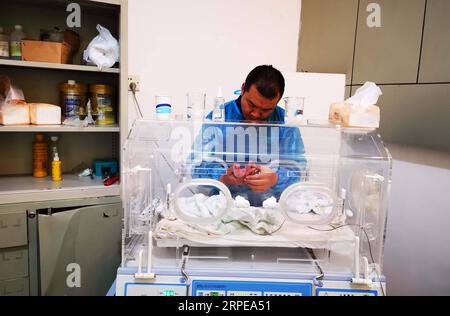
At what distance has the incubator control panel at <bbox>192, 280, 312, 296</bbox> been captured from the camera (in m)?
0.93

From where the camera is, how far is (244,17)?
7.75 ft

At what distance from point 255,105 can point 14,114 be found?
1.24m

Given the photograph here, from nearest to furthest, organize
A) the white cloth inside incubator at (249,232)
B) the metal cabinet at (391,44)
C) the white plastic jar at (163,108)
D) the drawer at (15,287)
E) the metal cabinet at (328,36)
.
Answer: the white cloth inside incubator at (249,232), the white plastic jar at (163,108), the metal cabinet at (391,44), the drawer at (15,287), the metal cabinet at (328,36)

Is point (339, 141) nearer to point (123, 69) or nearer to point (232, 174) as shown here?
point (232, 174)

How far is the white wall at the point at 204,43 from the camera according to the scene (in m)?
2.17

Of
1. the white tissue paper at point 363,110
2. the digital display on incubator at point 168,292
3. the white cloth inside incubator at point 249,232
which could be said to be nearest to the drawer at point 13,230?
the white cloth inside incubator at point 249,232

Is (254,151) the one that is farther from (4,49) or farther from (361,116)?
(4,49)

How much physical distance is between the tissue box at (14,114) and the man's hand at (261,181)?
1.26 m

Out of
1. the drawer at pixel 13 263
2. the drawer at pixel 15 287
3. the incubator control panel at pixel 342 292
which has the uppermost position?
the incubator control panel at pixel 342 292

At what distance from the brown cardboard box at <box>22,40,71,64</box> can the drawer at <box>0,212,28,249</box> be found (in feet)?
2.58

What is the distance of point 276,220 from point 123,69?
117 cm

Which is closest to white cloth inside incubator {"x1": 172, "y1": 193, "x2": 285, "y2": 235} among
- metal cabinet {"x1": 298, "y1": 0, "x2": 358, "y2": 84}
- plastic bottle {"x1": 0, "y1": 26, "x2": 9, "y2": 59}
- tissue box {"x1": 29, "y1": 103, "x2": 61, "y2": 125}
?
tissue box {"x1": 29, "y1": 103, "x2": 61, "y2": 125}

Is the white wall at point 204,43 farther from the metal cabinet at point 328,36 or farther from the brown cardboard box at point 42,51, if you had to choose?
the brown cardboard box at point 42,51
